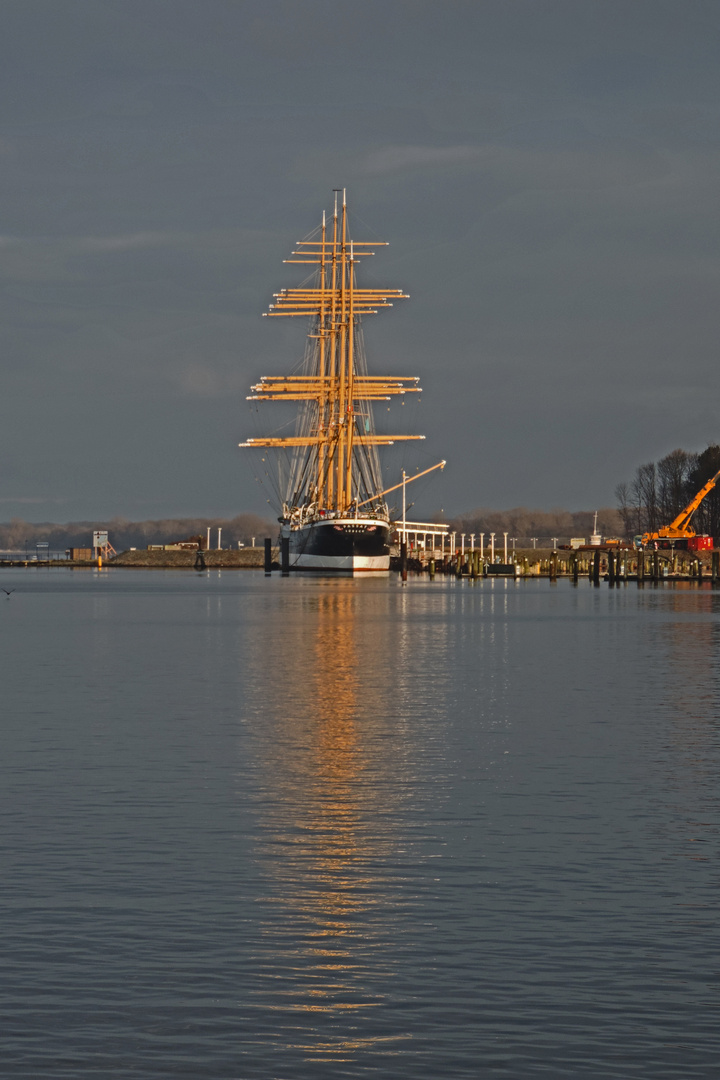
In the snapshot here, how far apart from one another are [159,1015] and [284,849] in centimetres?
669

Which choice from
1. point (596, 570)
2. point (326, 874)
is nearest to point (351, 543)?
point (596, 570)

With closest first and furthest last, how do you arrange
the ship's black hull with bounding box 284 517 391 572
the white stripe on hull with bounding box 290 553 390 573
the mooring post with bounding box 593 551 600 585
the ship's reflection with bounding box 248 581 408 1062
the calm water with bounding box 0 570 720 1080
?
the calm water with bounding box 0 570 720 1080 → the ship's reflection with bounding box 248 581 408 1062 → the mooring post with bounding box 593 551 600 585 → the ship's black hull with bounding box 284 517 391 572 → the white stripe on hull with bounding box 290 553 390 573

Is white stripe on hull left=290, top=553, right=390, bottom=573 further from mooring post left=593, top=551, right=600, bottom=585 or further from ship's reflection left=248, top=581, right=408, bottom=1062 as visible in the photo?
ship's reflection left=248, top=581, right=408, bottom=1062

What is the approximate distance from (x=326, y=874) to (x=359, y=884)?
2.02 ft

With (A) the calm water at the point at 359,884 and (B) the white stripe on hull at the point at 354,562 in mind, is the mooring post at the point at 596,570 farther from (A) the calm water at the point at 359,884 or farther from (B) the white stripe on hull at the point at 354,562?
(A) the calm water at the point at 359,884

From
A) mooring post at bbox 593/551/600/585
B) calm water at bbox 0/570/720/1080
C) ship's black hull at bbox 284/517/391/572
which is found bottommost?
calm water at bbox 0/570/720/1080

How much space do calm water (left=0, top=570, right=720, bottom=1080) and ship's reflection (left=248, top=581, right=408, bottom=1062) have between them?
4 cm

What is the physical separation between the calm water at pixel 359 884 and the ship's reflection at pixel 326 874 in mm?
43

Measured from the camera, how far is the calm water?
11.6 m

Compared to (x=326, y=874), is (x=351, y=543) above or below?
above

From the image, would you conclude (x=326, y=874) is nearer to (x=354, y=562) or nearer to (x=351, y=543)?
(x=351, y=543)

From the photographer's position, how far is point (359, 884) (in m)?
16.7

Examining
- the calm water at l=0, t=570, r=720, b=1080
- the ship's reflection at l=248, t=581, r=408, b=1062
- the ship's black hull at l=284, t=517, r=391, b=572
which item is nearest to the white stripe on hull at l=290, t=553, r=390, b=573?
the ship's black hull at l=284, t=517, r=391, b=572

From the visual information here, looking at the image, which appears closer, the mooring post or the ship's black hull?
the mooring post
